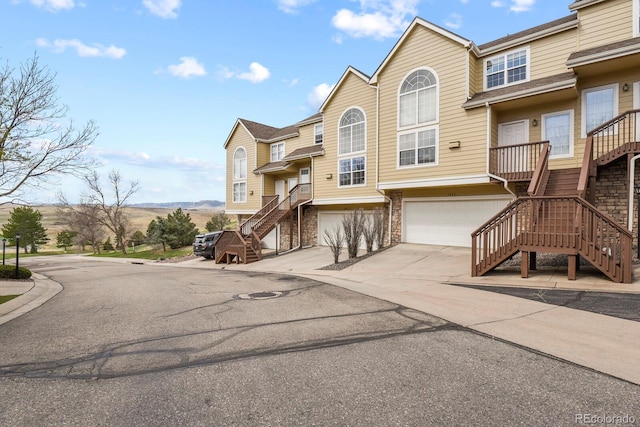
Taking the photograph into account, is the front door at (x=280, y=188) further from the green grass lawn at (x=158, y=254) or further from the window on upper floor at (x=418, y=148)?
the window on upper floor at (x=418, y=148)

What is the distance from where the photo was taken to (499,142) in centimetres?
1477

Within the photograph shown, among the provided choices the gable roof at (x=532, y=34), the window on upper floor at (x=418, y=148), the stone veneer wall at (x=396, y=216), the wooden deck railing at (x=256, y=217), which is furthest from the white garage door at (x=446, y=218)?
the wooden deck railing at (x=256, y=217)

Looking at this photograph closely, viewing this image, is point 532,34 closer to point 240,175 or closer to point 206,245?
point 240,175

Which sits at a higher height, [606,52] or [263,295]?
[606,52]

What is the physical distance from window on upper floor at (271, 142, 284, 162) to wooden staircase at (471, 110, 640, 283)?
18.1 meters

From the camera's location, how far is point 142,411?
123 inches

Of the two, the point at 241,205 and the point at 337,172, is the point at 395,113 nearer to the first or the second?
the point at 337,172

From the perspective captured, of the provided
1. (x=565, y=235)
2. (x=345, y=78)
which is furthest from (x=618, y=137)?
(x=345, y=78)

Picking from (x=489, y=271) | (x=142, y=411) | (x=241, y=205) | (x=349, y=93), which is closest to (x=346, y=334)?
(x=142, y=411)

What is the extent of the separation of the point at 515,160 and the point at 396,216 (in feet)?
20.1

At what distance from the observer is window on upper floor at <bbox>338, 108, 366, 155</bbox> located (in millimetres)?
18828

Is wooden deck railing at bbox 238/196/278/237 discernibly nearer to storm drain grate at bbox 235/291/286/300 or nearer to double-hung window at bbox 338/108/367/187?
double-hung window at bbox 338/108/367/187

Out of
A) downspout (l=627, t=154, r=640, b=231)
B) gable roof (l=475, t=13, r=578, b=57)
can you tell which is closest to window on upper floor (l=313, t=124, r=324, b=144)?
gable roof (l=475, t=13, r=578, b=57)

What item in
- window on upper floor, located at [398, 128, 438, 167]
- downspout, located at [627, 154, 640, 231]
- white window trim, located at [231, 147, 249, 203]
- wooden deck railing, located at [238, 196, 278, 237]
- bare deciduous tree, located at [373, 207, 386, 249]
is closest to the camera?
downspout, located at [627, 154, 640, 231]
